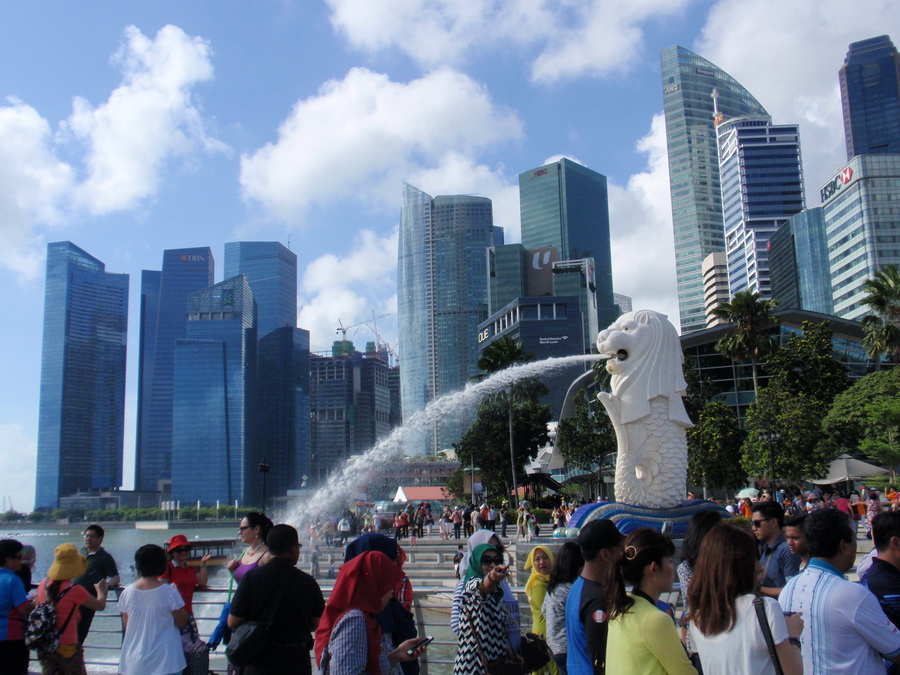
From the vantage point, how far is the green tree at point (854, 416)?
33.7 meters

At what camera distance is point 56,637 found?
600cm

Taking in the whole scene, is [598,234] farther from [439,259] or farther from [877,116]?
[877,116]

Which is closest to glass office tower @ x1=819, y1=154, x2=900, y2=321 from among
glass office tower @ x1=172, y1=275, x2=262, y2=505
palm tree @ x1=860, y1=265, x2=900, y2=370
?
palm tree @ x1=860, y1=265, x2=900, y2=370

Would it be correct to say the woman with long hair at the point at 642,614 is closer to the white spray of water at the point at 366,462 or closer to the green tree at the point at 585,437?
the white spray of water at the point at 366,462

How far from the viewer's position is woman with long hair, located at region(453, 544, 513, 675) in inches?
191

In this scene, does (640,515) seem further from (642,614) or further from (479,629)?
(642,614)

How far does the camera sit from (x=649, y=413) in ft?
55.3

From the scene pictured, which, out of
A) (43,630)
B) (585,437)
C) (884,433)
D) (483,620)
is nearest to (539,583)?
(483,620)

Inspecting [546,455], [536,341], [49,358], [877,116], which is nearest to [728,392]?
[546,455]

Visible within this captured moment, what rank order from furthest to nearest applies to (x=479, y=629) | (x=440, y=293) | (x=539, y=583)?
(x=440, y=293)
(x=539, y=583)
(x=479, y=629)

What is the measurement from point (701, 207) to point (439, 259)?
6078 cm

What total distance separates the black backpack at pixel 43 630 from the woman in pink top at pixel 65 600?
0.13 feet

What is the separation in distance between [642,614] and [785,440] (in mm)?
32612

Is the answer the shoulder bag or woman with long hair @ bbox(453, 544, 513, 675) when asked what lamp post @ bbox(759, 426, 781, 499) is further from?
the shoulder bag
